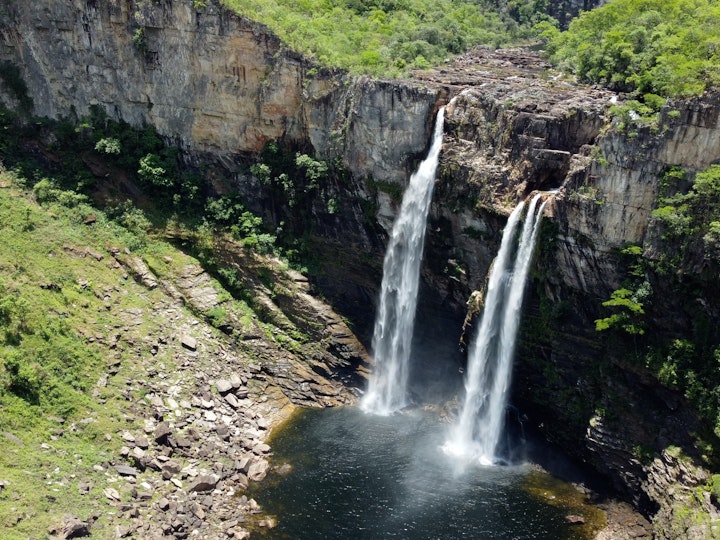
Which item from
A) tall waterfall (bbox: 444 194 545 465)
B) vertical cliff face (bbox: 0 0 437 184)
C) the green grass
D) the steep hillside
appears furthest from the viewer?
vertical cliff face (bbox: 0 0 437 184)

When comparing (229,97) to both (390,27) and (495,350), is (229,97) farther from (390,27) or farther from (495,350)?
(495,350)

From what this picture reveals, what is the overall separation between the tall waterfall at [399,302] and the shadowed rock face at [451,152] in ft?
2.43

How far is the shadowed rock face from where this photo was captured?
84.7 ft

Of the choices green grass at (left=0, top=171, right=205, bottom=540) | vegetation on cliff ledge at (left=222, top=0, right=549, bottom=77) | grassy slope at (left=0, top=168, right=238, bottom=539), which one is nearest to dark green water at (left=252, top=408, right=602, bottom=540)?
green grass at (left=0, top=171, right=205, bottom=540)

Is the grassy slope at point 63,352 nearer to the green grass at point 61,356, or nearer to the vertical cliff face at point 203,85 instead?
the green grass at point 61,356

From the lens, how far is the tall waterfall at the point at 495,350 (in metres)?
28.7

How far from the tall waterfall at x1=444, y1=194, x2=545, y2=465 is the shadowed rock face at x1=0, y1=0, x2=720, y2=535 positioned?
2.35 ft

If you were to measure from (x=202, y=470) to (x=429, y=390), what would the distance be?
1239cm

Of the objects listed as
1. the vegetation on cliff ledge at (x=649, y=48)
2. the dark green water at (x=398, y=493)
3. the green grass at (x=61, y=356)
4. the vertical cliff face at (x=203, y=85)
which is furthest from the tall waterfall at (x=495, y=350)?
the green grass at (x=61, y=356)

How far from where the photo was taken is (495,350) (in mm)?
30906

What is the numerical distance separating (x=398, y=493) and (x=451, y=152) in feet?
47.6

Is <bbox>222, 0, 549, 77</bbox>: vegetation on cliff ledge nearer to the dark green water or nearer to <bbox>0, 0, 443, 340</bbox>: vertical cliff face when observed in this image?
<bbox>0, 0, 443, 340</bbox>: vertical cliff face

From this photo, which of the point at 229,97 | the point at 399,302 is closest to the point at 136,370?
the point at 399,302

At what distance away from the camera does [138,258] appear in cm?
3625
